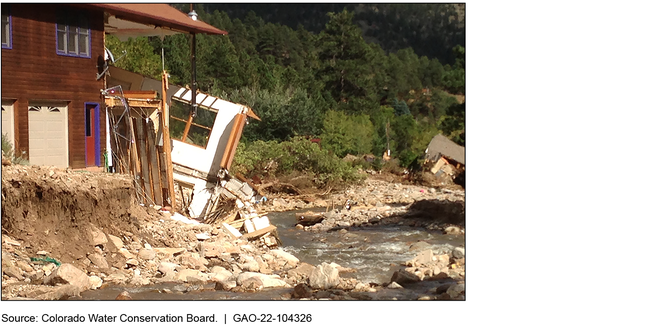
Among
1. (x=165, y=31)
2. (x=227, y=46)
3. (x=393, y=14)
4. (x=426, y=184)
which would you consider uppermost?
(x=393, y=14)

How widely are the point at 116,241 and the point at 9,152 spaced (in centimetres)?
208

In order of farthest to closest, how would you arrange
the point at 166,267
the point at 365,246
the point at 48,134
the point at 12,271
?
the point at 365,246 → the point at 48,134 → the point at 166,267 → the point at 12,271

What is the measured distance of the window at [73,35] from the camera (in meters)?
13.1

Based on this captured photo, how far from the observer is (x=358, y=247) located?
15.1 meters

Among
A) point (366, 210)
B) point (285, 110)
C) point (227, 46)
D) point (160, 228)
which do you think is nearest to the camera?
point (160, 228)

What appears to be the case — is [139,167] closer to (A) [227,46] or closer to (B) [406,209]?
(B) [406,209]

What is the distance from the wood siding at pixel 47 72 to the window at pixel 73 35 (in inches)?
4.0

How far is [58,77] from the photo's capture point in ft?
43.0

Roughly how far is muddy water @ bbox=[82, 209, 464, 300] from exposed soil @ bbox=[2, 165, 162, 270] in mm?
1309

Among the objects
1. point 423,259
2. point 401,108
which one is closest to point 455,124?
point 423,259

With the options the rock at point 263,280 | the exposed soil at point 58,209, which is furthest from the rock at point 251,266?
the exposed soil at point 58,209

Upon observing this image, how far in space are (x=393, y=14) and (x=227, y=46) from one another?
926cm

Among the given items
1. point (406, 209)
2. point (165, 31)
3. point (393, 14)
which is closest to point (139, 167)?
point (165, 31)

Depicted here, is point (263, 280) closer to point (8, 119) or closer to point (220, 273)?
point (220, 273)
